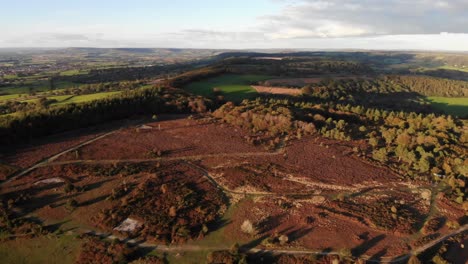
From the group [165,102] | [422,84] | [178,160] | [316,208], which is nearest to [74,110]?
[165,102]

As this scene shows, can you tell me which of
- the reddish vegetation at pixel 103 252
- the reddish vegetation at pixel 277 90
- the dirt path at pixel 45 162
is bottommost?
the reddish vegetation at pixel 103 252

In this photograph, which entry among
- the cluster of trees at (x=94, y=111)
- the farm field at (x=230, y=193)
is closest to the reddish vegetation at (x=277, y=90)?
the cluster of trees at (x=94, y=111)

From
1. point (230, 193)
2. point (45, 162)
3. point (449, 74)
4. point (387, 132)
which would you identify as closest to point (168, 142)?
point (45, 162)

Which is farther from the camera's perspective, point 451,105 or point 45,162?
point 451,105

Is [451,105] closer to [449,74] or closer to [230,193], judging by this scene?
[230,193]

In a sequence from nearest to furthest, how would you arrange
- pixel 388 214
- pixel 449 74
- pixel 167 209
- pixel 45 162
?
pixel 167 209 < pixel 388 214 < pixel 45 162 < pixel 449 74

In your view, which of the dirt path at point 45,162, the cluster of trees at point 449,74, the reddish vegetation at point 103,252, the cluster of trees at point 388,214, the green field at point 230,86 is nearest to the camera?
the reddish vegetation at point 103,252

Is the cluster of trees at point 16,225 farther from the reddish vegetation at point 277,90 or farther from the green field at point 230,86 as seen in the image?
the reddish vegetation at point 277,90
